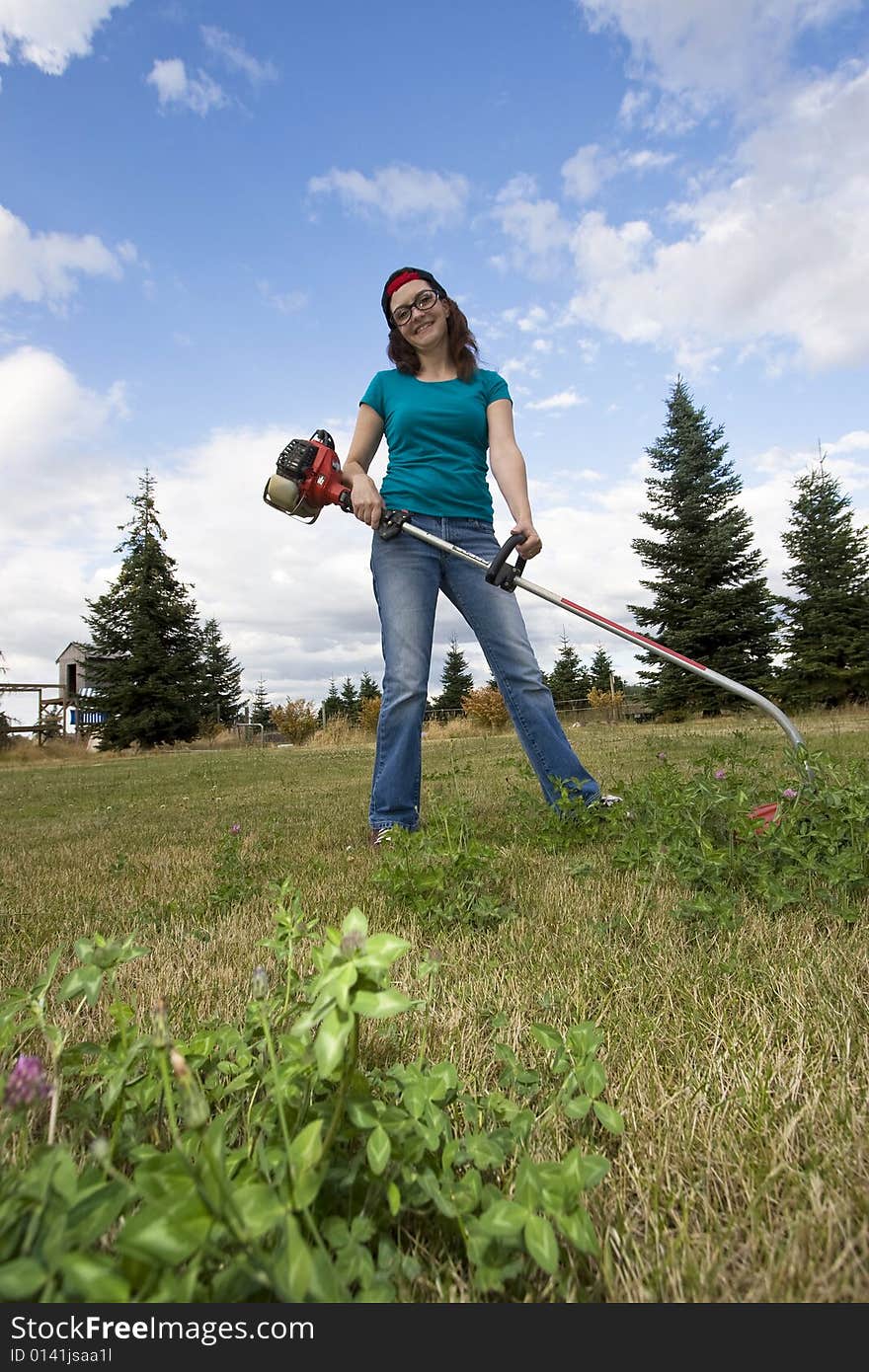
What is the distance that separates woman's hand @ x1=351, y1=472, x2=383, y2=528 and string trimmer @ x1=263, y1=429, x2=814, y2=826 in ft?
0.14

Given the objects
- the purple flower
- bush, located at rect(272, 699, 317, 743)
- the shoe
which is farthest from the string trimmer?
bush, located at rect(272, 699, 317, 743)

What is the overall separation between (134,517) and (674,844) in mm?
27951

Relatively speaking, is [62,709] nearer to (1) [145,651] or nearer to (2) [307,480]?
(1) [145,651]

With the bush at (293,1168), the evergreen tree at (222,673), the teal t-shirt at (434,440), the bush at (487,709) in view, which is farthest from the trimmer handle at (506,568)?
the evergreen tree at (222,673)

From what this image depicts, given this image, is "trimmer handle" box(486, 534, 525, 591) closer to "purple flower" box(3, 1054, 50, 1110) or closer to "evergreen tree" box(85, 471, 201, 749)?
"purple flower" box(3, 1054, 50, 1110)

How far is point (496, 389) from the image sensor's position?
11.4ft

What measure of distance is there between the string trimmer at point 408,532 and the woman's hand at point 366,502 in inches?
1.7

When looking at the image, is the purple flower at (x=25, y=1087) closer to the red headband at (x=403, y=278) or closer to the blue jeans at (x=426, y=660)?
the blue jeans at (x=426, y=660)

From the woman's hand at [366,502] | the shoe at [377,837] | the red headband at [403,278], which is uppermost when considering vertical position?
the red headband at [403,278]

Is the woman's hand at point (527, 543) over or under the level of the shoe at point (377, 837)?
over

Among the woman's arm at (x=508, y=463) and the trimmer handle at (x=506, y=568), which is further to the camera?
the woman's arm at (x=508, y=463)

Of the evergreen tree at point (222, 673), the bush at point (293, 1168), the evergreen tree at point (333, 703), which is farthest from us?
the evergreen tree at point (333, 703)

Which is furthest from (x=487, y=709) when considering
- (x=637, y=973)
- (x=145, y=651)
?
(x=637, y=973)

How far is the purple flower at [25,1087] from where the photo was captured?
1.91 feet
